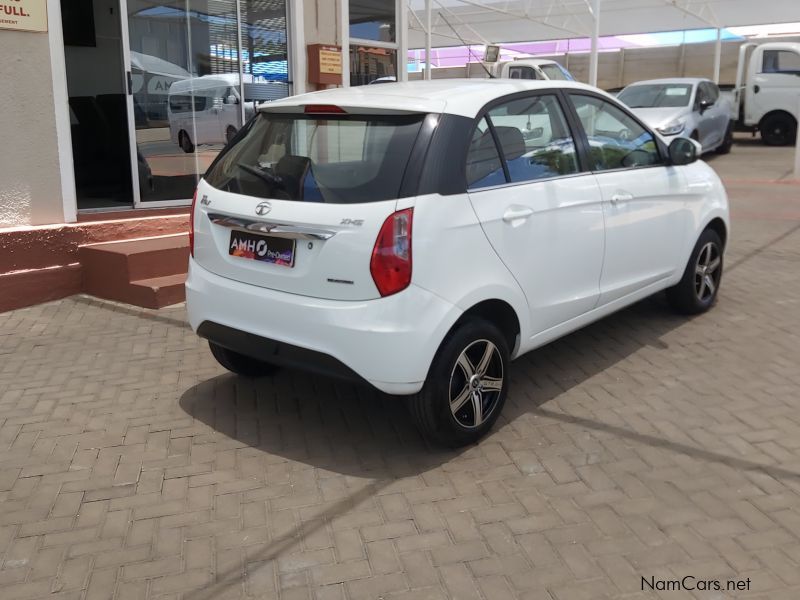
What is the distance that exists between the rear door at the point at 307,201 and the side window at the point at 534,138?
2.00ft

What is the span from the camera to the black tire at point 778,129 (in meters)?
19.1

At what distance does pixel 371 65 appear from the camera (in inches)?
392

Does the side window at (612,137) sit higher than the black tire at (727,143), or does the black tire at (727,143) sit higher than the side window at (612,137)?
the side window at (612,137)

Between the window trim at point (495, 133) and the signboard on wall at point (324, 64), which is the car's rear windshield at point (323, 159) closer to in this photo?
the window trim at point (495, 133)

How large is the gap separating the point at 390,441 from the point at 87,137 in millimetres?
6939

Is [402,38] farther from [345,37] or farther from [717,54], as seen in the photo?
[717,54]

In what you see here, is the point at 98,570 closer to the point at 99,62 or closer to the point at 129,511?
the point at 129,511

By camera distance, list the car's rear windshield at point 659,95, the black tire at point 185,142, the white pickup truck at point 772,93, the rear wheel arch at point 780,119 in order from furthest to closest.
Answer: the rear wheel arch at point 780,119 → the white pickup truck at point 772,93 → the car's rear windshield at point 659,95 → the black tire at point 185,142

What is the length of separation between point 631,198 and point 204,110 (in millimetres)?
4969

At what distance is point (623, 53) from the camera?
30062mm

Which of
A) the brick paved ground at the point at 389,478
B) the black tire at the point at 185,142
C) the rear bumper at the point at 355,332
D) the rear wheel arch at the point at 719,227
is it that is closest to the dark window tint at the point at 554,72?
the black tire at the point at 185,142

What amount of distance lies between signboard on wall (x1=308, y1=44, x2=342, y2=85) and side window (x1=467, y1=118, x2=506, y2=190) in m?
5.34

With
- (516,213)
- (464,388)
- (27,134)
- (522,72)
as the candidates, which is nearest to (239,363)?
(464,388)

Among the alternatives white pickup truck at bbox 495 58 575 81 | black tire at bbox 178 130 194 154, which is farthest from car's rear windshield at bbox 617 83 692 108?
black tire at bbox 178 130 194 154
